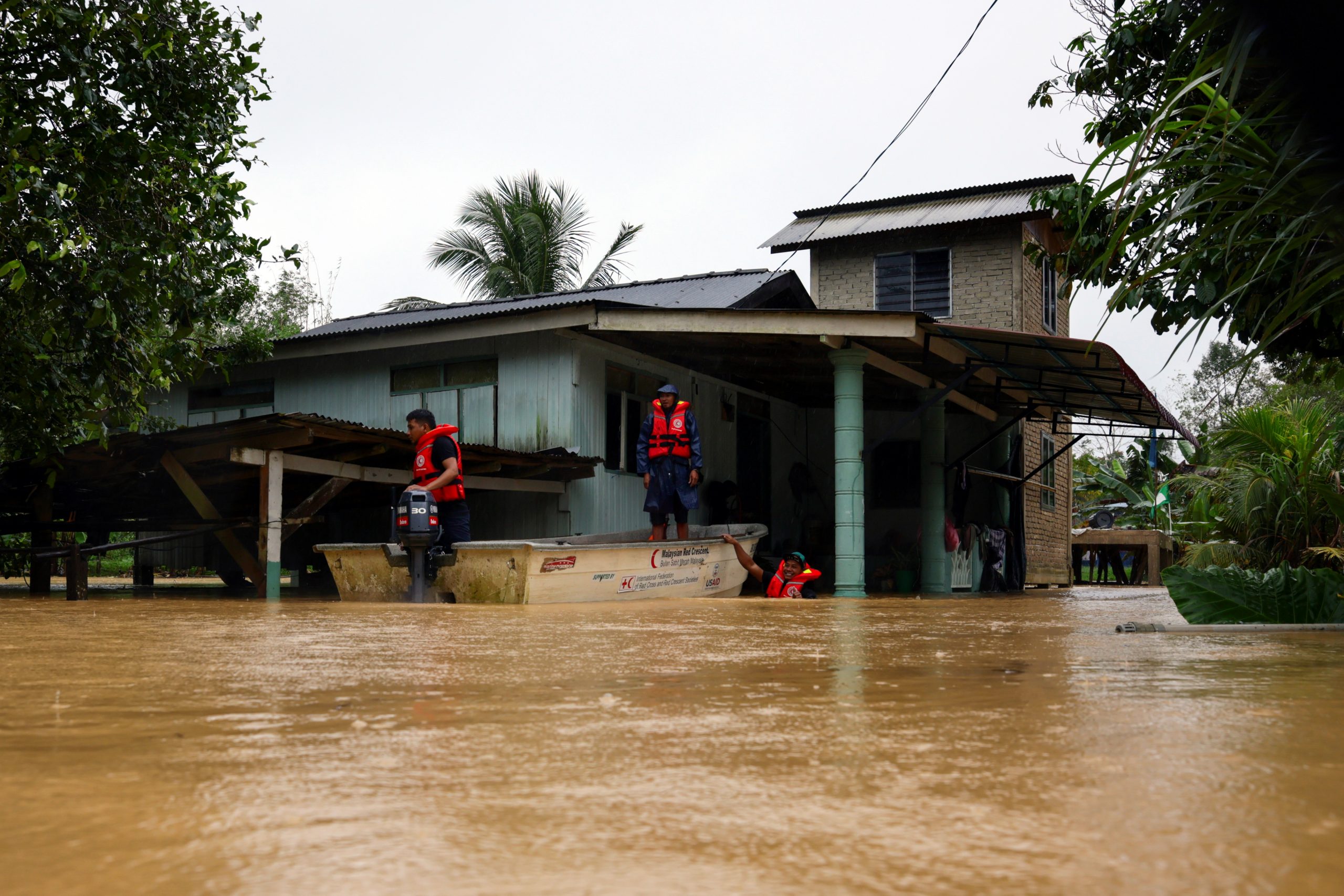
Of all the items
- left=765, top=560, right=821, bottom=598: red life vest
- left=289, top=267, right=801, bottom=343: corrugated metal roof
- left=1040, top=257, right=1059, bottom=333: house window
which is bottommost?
left=765, top=560, right=821, bottom=598: red life vest

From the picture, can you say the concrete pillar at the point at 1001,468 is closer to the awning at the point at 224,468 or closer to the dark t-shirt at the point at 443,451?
the awning at the point at 224,468

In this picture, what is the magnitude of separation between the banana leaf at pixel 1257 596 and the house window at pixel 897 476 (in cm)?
1366

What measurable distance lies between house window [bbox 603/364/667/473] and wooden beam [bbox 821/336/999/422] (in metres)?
2.88

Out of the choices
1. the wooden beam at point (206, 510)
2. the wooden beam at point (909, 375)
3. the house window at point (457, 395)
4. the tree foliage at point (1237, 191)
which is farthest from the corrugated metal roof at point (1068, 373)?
the wooden beam at point (206, 510)

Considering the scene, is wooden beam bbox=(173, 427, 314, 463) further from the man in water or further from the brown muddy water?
the brown muddy water

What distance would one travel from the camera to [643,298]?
17.1 metres

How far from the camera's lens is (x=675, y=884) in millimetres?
1176

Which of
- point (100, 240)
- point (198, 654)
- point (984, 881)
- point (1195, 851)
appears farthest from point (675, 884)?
point (100, 240)

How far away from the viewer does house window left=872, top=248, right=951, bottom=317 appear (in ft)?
68.4

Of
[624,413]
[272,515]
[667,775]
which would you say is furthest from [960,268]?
[667,775]

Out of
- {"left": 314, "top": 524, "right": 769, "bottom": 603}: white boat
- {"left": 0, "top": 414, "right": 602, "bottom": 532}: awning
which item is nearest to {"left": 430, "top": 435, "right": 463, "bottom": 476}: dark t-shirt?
{"left": 314, "top": 524, "right": 769, "bottom": 603}: white boat

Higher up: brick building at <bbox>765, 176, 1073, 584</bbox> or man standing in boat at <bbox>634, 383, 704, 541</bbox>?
brick building at <bbox>765, 176, 1073, 584</bbox>

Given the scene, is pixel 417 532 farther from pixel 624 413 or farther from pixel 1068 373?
pixel 1068 373

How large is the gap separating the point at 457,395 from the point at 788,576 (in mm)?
5350
